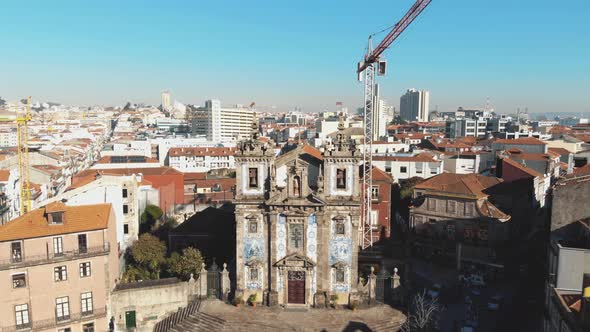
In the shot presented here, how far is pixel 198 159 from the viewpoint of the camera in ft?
353

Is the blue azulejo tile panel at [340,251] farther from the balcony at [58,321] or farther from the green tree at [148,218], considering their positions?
the green tree at [148,218]

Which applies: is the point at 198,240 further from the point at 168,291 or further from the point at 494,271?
the point at 494,271

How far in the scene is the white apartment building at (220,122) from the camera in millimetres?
182125

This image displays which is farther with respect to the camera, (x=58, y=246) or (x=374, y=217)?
(x=374, y=217)

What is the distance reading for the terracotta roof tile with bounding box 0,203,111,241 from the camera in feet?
108

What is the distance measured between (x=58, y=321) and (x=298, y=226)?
18913 mm

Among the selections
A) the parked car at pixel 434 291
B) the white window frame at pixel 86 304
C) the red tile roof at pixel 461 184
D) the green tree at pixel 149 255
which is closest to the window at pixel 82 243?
the white window frame at pixel 86 304

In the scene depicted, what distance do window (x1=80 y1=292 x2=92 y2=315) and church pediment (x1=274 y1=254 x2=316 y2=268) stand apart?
14.5 metres

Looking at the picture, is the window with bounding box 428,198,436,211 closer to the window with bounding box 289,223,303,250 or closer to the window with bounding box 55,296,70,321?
the window with bounding box 289,223,303,250

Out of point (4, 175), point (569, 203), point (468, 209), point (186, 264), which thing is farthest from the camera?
point (4, 175)

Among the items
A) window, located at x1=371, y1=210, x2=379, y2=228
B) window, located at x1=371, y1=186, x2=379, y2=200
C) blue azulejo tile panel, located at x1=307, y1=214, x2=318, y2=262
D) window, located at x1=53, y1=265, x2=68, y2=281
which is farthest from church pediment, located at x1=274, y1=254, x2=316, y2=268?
window, located at x1=371, y1=186, x2=379, y2=200

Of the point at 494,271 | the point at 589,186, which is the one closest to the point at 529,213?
the point at 494,271

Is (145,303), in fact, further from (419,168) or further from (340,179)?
(419,168)

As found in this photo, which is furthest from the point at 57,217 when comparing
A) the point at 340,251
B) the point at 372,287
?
the point at 372,287
